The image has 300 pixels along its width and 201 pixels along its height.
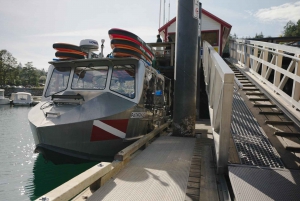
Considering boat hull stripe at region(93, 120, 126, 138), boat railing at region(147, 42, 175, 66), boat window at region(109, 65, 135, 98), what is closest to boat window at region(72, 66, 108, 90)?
boat window at region(109, 65, 135, 98)

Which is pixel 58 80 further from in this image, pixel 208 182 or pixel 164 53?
pixel 164 53

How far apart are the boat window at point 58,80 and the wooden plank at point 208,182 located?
12.6ft

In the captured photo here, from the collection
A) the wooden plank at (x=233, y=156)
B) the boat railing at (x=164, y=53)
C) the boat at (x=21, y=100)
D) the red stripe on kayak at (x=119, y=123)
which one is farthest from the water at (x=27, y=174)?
the boat at (x=21, y=100)

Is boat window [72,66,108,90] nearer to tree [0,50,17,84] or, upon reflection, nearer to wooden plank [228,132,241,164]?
wooden plank [228,132,241,164]

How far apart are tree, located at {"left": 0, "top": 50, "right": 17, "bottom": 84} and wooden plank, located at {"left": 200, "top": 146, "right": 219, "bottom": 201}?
58836mm

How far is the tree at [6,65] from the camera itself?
50.2m

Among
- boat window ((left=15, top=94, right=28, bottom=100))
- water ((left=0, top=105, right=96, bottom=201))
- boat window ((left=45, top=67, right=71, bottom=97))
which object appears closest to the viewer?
water ((left=0, top=105, right=96, bottom=201))

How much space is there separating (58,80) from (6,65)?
186 feet

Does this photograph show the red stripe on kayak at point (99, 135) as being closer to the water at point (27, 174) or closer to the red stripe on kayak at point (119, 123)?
the red stripe on kayak at point (119, 123)

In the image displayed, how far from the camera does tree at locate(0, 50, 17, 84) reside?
5025 centimetres

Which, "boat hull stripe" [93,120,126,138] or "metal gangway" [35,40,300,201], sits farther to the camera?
"boat hull stripe" [93,120,126,138]

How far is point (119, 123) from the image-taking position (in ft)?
14.5

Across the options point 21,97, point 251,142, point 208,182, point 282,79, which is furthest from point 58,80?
point 21,97

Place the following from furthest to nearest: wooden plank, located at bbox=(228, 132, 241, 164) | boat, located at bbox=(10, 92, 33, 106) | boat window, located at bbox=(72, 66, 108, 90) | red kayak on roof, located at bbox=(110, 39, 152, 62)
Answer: boat, located at bbox=(10, 92, 33, 106), boat window, located at bbox=(72, 66, 108, 90), red kayak on roof, located at bbox=(110, 39, 152, 62), wooden plank, located at bbox=(228, 132, 241, 164)
